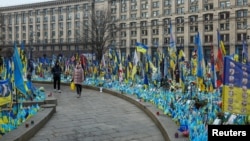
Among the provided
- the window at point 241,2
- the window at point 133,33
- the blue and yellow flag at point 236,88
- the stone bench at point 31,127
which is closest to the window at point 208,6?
the window at point 241,2

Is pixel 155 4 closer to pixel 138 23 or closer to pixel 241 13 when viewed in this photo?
pixel 138 23

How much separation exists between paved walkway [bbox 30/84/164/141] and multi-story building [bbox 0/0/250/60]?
4961cm

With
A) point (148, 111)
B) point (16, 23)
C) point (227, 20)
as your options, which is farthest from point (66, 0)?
point (148, 111)

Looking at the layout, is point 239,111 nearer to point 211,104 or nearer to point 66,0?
point 211,104

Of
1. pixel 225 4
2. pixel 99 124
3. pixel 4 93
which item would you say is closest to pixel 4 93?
pixel 4 93

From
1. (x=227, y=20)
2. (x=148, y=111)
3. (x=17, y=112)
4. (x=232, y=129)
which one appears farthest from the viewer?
(x=227, y=20)

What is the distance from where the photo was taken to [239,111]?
18.2 ft

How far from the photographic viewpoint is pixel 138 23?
87.8m

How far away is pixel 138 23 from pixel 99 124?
3152 inches

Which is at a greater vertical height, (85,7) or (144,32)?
(85,7)

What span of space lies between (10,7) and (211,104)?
11255 centimetres

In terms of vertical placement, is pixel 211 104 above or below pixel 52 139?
above

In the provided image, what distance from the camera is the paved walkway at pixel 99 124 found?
7.67 m

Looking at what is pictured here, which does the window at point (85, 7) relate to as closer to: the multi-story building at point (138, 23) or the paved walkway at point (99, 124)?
the multi-story building at point (138, 23)
